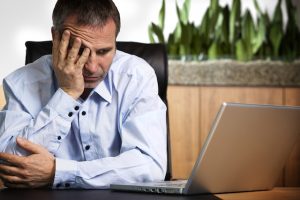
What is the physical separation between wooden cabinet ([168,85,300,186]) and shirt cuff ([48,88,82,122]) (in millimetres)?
1581

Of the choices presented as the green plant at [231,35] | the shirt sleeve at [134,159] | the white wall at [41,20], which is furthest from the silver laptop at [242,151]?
the white wall at [41,20]

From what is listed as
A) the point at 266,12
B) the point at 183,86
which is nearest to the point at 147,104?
the point at 183,86

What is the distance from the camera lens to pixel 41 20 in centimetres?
350

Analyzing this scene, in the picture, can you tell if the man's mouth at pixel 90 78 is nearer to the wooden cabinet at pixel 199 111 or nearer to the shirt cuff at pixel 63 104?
the shirt cuff at pixel 63 104

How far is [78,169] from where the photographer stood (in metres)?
1.53

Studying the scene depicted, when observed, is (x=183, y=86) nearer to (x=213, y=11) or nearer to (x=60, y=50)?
(x=213, y=11)

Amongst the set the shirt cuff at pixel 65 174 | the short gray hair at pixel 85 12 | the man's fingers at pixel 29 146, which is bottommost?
the shirt cuff at pixel 65 174

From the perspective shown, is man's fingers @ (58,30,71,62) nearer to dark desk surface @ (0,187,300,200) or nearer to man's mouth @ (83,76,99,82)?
man's mouth @ (83,76,99,82)

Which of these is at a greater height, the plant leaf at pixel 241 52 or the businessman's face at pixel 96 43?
the businessman's face at pixel 96 43

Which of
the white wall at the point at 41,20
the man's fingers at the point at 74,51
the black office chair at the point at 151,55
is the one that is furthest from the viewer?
the white wall at the point at 41,20

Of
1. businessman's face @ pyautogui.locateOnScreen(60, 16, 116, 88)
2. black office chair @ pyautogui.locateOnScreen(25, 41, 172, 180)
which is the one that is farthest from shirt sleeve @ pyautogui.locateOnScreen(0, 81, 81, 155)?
black office chair @ pyautogui.locateOnScreen(25, 41, 172, 180)

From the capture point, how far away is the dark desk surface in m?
1.26

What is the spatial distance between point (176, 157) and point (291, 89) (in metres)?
0.69

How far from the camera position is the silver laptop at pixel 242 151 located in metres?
1.22
